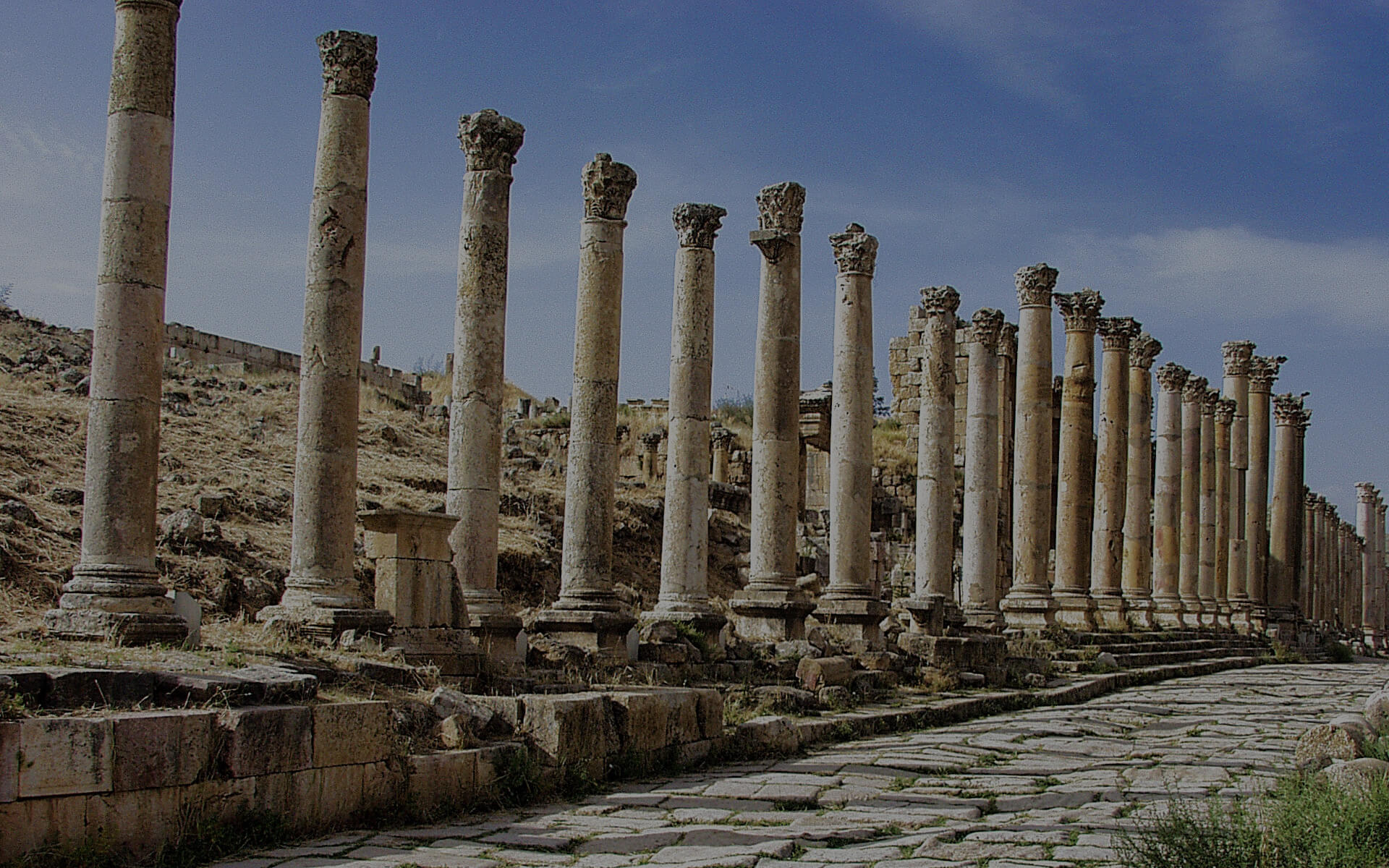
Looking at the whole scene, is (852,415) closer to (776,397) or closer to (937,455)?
(776,397)

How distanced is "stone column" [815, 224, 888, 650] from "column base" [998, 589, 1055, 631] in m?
6.40

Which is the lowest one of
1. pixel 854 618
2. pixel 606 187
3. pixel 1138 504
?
pixel 854 618

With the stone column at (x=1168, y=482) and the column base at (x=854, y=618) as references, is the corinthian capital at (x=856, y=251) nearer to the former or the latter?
the column base at (x=854, y=618)

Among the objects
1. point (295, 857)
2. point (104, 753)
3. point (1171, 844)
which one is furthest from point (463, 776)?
point (1171, 844)

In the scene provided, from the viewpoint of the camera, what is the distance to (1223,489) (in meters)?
39.5

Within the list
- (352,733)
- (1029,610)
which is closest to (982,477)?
(1029,610)

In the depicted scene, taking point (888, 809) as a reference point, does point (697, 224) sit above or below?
above

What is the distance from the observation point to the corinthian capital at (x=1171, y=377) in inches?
1391

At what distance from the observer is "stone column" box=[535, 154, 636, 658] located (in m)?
17.9

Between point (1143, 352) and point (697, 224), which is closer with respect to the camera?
point (697, 224)

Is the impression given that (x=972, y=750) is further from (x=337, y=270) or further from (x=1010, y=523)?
(x=1010, y=523)

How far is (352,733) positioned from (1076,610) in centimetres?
2100

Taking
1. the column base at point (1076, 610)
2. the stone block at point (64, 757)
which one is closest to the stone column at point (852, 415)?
the column base at point (1076, 610)

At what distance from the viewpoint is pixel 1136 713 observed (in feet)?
62.1
